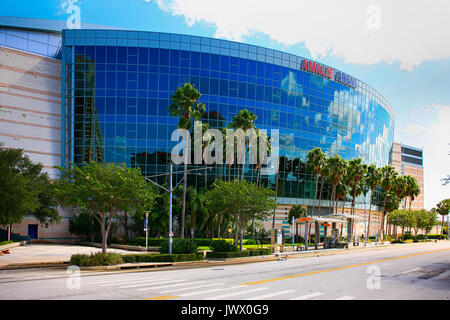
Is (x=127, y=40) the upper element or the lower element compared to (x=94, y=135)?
upper

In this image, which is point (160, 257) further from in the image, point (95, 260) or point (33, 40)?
point (33, 40)

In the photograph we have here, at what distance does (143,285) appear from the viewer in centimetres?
1922

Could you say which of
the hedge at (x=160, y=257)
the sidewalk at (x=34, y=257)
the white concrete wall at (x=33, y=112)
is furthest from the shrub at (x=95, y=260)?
the white concrete wall at (x=33, y=112)

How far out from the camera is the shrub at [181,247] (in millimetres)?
37562

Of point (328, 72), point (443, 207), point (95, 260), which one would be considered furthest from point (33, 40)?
point (443, 207)

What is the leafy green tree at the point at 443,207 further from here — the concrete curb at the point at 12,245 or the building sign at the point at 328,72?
the concrete curb at the point at 12,245

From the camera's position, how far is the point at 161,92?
218ft

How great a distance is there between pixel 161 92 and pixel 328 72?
3550 centimetres

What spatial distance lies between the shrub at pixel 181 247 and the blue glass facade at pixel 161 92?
28279 millimetres
